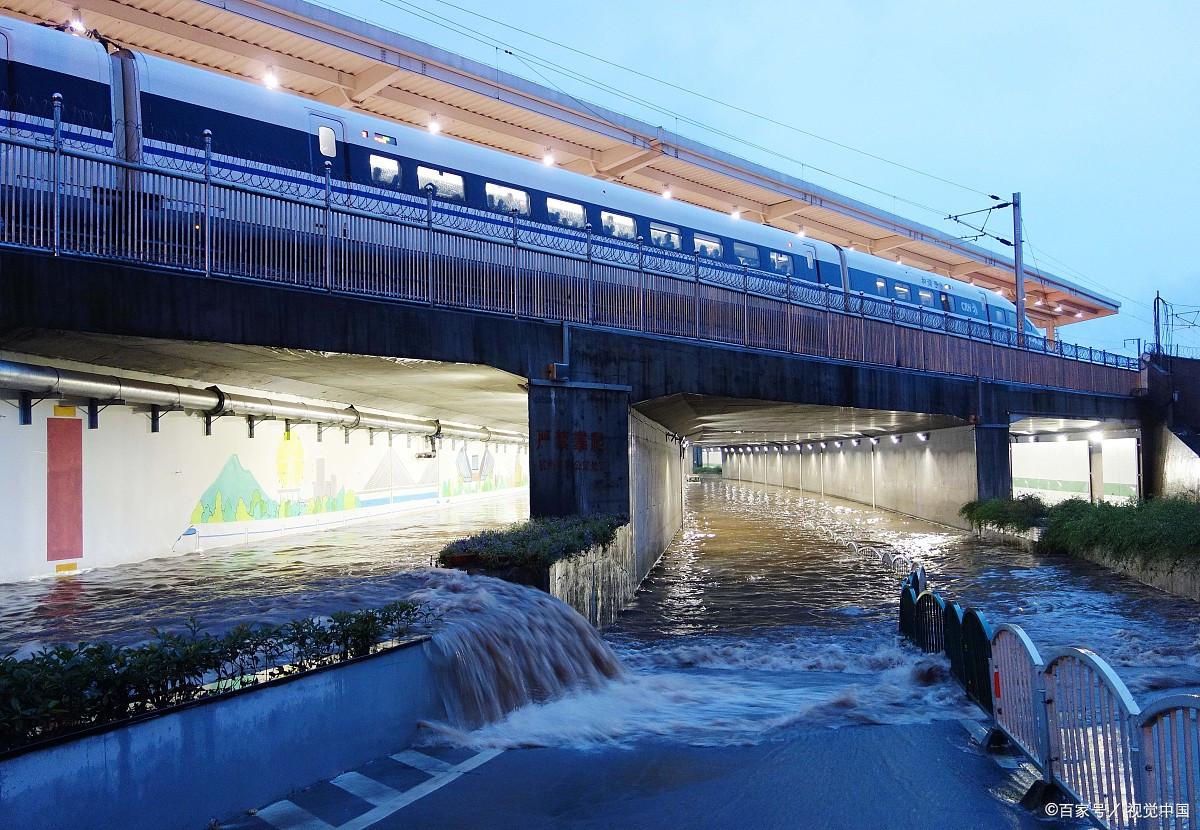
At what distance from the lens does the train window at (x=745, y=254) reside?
86.7 ft

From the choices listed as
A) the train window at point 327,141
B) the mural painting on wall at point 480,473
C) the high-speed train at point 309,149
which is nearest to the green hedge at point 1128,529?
the high-speed train at point 309,149

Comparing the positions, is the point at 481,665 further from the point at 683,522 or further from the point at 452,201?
the point at 683,522

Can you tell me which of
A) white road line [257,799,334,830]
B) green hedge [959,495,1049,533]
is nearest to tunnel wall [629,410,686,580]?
green hedge [959,495,1049,533]

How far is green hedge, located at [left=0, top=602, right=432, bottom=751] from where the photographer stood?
5195 millimetres

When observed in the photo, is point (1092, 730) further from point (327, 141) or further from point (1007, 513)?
point (1007, 513)

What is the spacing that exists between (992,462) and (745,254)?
10.2m

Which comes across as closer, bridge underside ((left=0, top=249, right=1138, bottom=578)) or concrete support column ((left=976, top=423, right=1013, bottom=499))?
bridge underside ((left=0, top=249, right=1138, bottom=578))

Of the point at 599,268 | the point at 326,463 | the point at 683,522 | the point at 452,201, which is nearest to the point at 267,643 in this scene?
the point at 599,268

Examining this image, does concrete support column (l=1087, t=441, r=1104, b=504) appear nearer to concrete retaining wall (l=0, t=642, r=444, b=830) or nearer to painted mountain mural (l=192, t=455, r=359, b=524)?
painted mountain mural (l=192, t=455, r=359, b=524)

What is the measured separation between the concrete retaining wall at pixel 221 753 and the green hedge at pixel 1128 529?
14.7 metres

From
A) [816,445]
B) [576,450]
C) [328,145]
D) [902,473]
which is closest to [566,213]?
[328,145]

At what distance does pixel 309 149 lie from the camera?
17312mm

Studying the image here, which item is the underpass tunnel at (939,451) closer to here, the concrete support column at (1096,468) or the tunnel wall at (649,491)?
the concrete support column at (1096,468)

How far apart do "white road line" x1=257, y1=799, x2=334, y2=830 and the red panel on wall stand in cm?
1034
